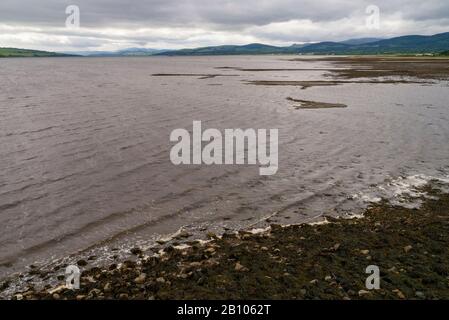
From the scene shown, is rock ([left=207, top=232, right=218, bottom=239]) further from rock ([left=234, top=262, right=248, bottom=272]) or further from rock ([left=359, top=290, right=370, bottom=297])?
rock ([left=359, top=290, right=370, bottom=297])

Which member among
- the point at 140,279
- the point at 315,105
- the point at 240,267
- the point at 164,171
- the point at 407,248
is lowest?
the point at 140,279

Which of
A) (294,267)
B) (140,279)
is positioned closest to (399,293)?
(294,267)

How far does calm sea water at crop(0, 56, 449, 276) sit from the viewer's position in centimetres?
1681

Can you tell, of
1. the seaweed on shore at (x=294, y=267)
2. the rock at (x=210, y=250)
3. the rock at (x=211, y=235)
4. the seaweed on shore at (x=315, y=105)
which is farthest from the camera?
the seaweed on shore at (x=315, y=105)

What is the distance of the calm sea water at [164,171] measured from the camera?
662 inches

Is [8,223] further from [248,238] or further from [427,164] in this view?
[427,164]

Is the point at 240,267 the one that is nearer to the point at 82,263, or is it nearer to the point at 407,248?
the point at 82,263

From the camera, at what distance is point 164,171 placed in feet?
78.4

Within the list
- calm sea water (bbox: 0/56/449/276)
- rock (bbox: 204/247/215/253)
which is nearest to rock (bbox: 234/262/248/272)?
rock (bbox: 204/247/215/253)

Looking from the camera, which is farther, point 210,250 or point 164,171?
point 164,171

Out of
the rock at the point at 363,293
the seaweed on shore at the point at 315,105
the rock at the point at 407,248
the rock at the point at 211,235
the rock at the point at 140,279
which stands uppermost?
the seaweed on shore at the point at 315,105

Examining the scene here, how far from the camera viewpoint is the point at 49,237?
1566 centimetres

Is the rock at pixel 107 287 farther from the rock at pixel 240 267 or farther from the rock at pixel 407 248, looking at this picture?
the rock at pixel 407 248

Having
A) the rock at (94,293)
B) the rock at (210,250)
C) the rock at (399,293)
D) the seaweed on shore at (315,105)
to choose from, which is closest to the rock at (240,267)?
the rock at (210,250)
